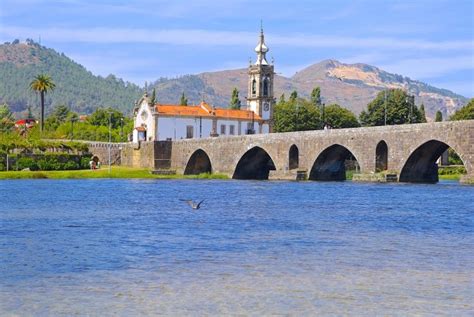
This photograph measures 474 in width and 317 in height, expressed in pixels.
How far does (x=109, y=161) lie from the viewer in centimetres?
11900

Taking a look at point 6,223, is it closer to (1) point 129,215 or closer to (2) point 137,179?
(1) point 129,215

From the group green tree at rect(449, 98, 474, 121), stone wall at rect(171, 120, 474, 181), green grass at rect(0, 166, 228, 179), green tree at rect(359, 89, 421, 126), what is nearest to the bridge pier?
stone wall at rect(171, 120, 474, 181)

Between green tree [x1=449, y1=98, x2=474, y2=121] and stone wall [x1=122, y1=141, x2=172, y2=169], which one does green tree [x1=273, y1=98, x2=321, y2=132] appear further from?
stone wall [x1=122, y1=141, x2=172, y2=169]

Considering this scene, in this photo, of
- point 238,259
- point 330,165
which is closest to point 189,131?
point 330,165

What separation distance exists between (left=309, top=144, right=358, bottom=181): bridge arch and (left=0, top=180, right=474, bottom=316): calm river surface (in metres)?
33.9

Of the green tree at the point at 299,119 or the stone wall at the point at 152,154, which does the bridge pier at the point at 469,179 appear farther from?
the green tree at the point at 299,119

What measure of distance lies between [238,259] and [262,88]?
11721cm

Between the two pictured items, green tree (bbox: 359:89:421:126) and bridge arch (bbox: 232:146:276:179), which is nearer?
bridge arch (bbox: 232:146:276:179)

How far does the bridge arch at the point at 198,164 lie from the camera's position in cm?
11206

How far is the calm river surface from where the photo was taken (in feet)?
68.3

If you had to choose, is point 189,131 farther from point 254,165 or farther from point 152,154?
point 254,165

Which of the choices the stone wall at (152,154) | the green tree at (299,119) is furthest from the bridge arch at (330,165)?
the green tree at (299,119)

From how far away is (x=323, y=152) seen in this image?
87.4 meters

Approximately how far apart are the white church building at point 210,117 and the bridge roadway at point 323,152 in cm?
1070
